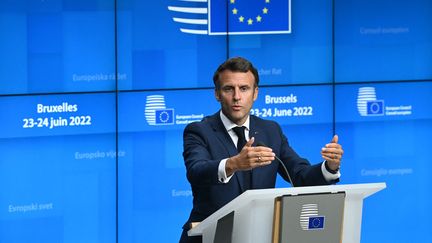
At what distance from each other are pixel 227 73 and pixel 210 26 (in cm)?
283

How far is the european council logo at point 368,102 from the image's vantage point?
712cm

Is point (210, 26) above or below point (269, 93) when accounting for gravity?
above

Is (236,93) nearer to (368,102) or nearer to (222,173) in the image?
(222,173)

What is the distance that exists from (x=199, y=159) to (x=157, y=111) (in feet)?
9.30

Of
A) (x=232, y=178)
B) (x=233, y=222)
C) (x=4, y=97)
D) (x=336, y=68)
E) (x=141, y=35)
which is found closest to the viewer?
(x=233, y=222)

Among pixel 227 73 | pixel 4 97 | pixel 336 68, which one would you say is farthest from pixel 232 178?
pixel 336 68

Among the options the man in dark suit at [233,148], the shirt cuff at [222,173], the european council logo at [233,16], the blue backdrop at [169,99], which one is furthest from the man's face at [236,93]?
the european council logo at [233,16]

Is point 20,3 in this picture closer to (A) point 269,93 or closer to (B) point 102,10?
(B) point 102,10

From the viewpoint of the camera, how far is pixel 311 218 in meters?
3.29

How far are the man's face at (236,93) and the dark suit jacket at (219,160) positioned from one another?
0.09m

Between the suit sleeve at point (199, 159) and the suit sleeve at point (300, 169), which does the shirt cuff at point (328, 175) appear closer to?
the suit sleeve at point (300, 169)

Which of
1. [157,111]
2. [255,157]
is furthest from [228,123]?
[157,111]

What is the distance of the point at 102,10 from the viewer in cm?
640

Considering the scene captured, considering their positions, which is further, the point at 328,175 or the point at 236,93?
the point at 236,93
